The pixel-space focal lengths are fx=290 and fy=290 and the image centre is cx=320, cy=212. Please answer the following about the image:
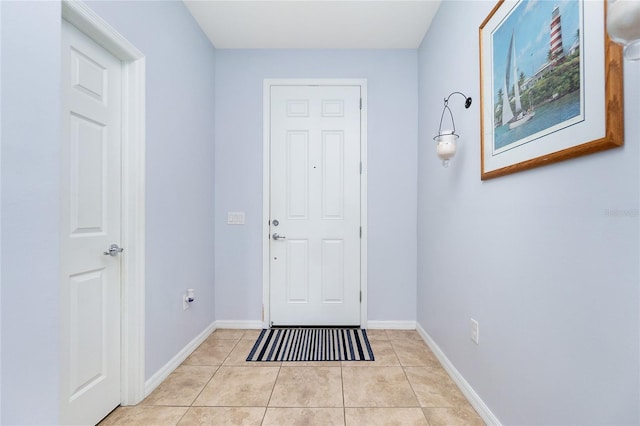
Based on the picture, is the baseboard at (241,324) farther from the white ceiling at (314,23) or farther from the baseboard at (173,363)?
the white ceiling at (314,23)

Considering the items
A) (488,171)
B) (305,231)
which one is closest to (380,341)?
(305,231)

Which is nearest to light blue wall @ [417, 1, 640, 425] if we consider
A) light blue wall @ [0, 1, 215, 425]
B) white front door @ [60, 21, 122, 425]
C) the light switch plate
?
the light switch plate

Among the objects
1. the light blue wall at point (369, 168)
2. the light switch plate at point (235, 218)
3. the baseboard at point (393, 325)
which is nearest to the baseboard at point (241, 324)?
the light blue wall at point (369, 168)

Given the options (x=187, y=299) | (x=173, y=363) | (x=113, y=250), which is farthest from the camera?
(x=187, y=299)

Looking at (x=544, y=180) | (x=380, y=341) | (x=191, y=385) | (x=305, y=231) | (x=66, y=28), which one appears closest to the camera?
(x=544, y=180)

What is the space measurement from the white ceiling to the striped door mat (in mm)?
2583

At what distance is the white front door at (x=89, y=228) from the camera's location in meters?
1.30

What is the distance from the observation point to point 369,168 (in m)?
2.68

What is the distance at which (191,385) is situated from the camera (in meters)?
1.80

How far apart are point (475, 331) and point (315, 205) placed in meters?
1.60

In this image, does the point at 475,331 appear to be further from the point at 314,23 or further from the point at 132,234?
the point at 314,23

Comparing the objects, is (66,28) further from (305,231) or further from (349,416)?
(349,416)

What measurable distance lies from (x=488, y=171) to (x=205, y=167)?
211 centimetres

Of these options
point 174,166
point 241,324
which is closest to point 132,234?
point 174,166
